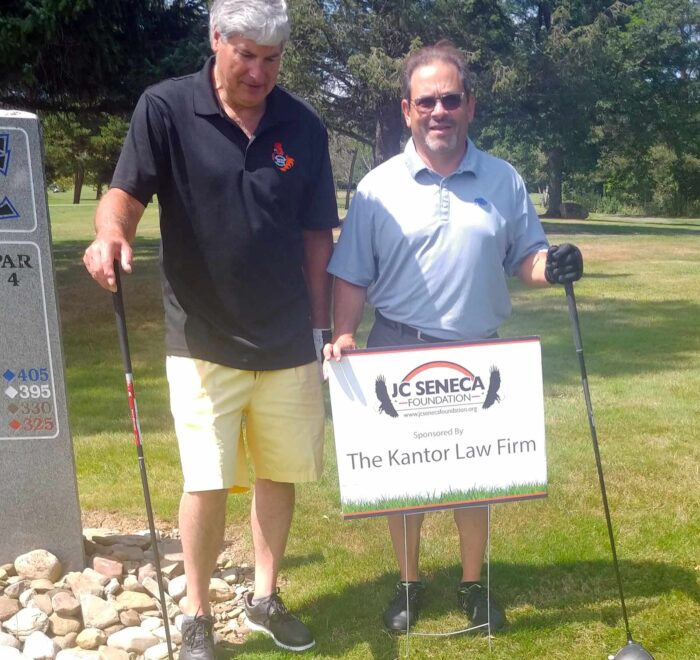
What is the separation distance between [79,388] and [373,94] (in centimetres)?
2318

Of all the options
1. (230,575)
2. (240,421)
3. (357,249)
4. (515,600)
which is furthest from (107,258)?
(515,600)

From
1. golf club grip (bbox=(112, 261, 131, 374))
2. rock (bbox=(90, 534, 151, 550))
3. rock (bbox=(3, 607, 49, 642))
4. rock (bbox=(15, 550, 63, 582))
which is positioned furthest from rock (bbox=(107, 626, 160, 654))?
golf club grip (bbox=(112, 261, 131, 374))

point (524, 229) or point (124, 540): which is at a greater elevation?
point (524, 229)

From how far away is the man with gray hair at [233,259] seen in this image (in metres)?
2.99

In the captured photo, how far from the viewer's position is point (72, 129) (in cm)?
2222

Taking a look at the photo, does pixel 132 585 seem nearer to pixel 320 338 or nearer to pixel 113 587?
pixel 113 587

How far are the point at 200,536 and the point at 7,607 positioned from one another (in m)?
1.00

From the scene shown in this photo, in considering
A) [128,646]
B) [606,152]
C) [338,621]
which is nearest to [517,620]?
[338,621]

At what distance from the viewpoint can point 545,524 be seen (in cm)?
476

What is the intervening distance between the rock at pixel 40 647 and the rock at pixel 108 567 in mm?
476

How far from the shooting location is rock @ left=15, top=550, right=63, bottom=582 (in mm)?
3795

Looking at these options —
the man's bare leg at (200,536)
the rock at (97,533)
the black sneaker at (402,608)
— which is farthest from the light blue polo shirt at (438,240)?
the rock at (97,533)

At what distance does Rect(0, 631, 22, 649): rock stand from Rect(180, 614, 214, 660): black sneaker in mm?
690

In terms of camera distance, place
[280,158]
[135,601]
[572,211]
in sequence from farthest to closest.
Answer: [572,211] < [135,601] < [280,158]
